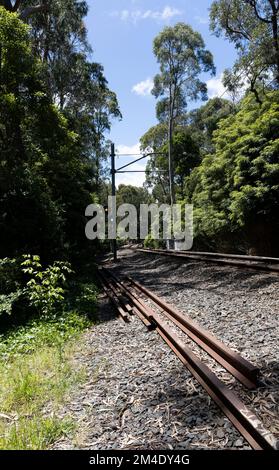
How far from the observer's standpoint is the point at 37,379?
3994 mm

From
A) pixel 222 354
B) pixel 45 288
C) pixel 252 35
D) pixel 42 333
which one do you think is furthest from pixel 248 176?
pixel 222 354

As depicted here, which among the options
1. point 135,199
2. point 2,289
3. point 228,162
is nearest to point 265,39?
point 228,162

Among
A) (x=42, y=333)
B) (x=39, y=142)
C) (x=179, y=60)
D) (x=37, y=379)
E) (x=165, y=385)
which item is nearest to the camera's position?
(x=165, y=385)

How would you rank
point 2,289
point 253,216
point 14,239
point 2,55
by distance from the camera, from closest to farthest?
point 2,289
point 14,239
point 2,55
point 253,216

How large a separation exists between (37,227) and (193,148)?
27041 millimetres

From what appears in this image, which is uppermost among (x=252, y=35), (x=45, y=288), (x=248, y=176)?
(x=252, y=35)

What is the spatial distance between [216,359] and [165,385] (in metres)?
0.60

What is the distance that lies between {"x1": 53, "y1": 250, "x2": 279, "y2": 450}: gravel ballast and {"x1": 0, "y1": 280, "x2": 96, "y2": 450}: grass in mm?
147

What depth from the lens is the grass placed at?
9.23ft

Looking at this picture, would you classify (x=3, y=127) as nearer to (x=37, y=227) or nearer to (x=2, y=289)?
(x=37, y=227)

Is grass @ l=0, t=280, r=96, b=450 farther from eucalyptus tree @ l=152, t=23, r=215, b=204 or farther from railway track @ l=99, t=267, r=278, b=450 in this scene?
eucalyptus tree @ l=152, t=23, r=215, b=204

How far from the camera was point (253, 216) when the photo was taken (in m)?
15.1

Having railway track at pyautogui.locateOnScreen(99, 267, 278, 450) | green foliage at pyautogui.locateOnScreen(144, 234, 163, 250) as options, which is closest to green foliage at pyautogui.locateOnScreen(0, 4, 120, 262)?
railway track at pyautogui.locateOnScreen(99, 267, 278, 450)

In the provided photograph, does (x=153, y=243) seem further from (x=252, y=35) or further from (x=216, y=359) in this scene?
(x=216, y=359)
